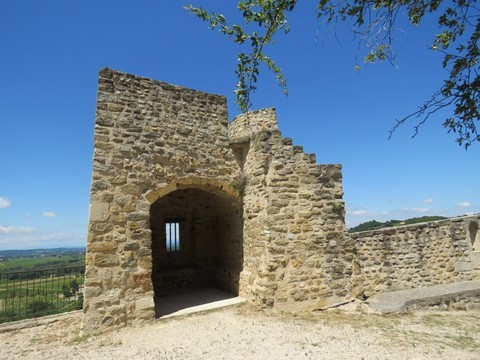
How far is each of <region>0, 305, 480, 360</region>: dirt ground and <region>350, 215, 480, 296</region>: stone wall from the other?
1705 mm

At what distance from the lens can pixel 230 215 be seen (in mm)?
8531

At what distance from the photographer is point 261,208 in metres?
6.85

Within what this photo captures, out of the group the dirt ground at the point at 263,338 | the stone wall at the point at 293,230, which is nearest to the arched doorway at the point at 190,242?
the stone wall at the point at 293,230

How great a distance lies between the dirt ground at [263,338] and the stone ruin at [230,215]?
1.70 feet

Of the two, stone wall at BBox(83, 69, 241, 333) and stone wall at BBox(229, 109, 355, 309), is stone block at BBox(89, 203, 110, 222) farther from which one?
stone wall at BBox(229, 109, 355, 309)

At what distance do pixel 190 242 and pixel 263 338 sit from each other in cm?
515

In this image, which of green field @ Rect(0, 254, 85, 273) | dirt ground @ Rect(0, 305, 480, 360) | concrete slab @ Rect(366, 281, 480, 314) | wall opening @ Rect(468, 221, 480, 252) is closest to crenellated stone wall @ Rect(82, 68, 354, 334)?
dirt ground @ Rect(0, 305, 480, 360)

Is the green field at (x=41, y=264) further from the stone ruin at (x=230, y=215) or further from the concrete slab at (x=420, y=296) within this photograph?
the concrete slab at (x=420, y=296)

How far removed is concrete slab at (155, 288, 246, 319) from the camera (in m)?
6.68

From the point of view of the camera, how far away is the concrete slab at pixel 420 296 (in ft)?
21.5

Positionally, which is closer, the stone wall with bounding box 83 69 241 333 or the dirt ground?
the dirt ground

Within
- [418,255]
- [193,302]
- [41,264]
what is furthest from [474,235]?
[41,264]

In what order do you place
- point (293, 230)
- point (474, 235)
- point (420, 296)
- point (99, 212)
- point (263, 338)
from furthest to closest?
point (474, 235)
point (420, 296)
point (293, 230)
point (99, 212)
point (263, 338)

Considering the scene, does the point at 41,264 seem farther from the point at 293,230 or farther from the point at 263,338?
the point at 263,338
